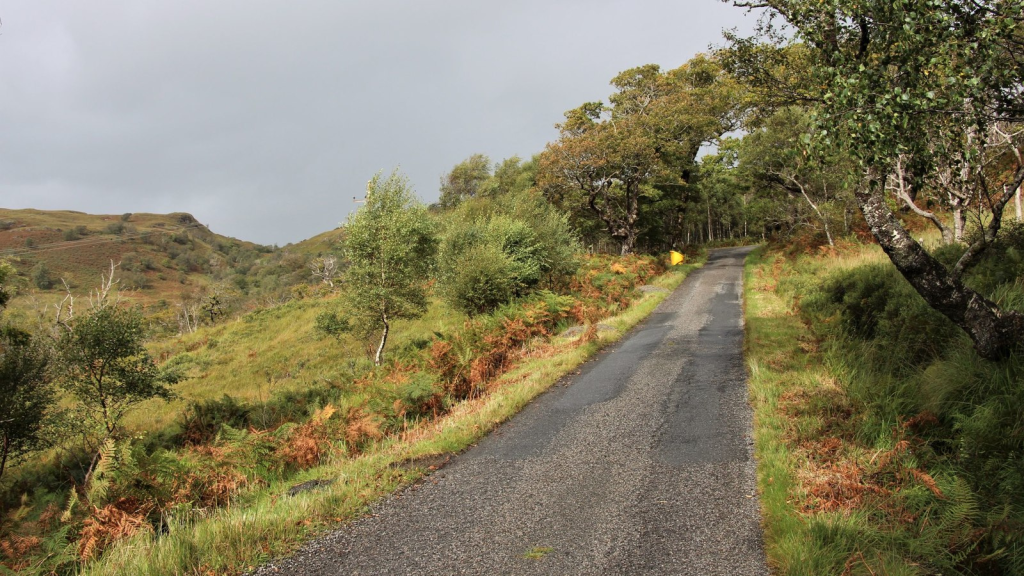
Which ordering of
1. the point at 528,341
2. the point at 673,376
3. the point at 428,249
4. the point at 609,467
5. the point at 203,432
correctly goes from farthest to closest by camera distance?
the point at 428,249 → the point at 203,432 → the point at 528,341 → the point at 673,376 → the point at 609,467

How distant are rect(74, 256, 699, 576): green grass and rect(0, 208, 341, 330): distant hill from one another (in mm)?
63905

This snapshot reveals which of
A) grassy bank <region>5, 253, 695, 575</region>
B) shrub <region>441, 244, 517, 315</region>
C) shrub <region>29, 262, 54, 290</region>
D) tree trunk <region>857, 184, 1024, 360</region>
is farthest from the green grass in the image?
shrub <region>29, 262, 54, 290</region>

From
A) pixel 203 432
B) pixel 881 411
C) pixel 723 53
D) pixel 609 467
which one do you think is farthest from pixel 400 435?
pixel 203 432

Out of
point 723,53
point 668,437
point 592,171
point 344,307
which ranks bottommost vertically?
point 668,437

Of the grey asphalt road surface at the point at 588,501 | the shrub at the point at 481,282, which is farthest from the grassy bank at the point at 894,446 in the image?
the shrub at the point at 481,282

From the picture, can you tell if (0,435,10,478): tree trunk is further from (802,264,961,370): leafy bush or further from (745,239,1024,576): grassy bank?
(802,264,961,370): leafy bush

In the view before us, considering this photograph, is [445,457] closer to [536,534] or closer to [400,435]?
[400,435]

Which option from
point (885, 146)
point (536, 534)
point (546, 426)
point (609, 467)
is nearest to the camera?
point (536, 534)

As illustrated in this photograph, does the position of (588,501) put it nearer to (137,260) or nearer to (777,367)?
(777,367)

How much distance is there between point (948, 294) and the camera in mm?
6117

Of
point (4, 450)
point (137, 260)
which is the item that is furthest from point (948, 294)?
point (137, 260)

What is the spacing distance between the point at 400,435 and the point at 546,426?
2.43 meters

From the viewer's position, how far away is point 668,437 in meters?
6.85

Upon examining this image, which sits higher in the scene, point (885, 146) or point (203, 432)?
point (885, 146)
